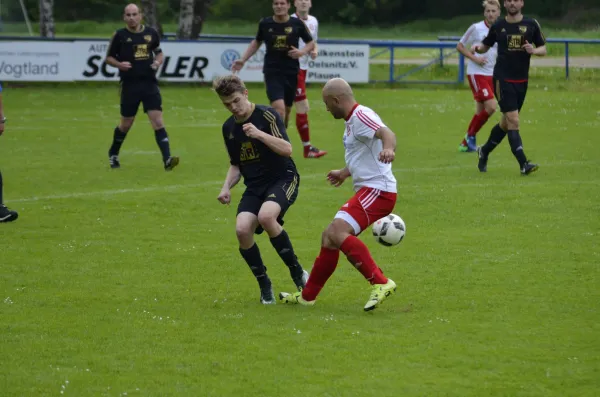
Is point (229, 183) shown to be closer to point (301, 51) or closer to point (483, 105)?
point (301, 51)

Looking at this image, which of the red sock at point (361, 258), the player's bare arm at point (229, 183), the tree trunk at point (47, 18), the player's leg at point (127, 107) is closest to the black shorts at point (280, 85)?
the player's leg at point (127, 107)

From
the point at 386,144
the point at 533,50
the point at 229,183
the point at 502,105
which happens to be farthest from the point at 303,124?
the point at 386,144

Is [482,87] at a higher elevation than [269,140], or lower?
lower

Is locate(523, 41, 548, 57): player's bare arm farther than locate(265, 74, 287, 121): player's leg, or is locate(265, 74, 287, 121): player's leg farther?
locate(265, 74, 287, 121): player's leg

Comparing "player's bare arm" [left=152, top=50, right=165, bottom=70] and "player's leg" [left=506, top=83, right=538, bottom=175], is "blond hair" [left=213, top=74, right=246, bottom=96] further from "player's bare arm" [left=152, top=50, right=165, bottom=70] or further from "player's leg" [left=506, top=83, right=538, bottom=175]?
A: "player's bare arm" [left=152, top=50, right=165, bottom=70]

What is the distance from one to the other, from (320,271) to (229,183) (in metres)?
1.02

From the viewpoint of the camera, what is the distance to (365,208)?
762cm

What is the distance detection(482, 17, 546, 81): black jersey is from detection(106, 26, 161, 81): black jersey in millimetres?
4784

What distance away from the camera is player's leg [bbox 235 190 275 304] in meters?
7.79

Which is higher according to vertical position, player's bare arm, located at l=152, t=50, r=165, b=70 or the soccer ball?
the soccer ball

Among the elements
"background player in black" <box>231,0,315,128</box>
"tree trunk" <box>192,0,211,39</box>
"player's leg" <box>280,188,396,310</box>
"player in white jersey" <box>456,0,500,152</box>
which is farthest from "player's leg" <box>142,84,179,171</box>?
"tree trunk" <box>192,0,211,39</box>

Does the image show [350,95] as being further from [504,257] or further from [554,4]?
A: [554,4]

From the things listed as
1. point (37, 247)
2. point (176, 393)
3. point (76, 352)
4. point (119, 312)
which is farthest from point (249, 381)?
point (37, 247)

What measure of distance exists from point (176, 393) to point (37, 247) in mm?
4671
